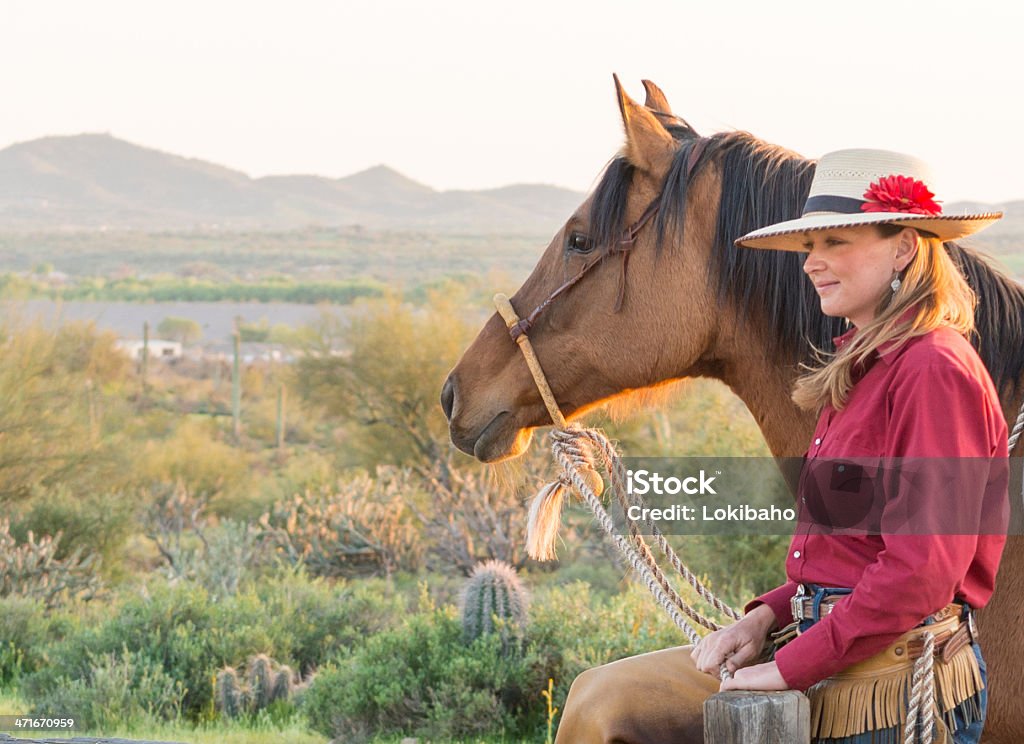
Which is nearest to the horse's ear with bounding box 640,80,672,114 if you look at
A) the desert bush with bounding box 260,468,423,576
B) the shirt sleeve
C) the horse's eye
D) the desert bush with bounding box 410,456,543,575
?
the horse's eye

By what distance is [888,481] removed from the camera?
6.63 ft

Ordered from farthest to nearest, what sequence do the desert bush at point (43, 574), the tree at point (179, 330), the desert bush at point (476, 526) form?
the tree at point (179, 330), the desert bush at point (476, 526), the desert bush at point (43, 574)

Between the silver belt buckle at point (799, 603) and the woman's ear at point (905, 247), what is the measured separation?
63cm

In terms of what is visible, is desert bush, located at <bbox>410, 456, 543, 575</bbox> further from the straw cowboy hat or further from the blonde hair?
the blonde hair

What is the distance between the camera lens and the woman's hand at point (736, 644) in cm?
229

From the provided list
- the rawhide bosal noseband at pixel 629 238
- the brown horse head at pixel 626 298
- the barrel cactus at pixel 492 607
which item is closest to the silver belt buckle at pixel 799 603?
the brown horse head at pixel 626 298

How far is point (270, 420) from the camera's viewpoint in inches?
1193

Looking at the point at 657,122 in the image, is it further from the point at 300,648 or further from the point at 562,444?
the point at 300,648

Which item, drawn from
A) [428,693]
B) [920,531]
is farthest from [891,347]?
[428,693]

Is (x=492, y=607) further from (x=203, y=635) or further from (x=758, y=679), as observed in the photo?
(x=758, y=679)

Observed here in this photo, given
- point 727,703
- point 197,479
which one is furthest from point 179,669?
point 197,479

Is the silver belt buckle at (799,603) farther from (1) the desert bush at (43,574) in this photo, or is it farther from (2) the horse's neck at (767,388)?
(1) the desert bush at (43,574)

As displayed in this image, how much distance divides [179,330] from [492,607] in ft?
157

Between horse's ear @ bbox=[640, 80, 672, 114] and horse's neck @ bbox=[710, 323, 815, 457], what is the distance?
→ 796 mm
